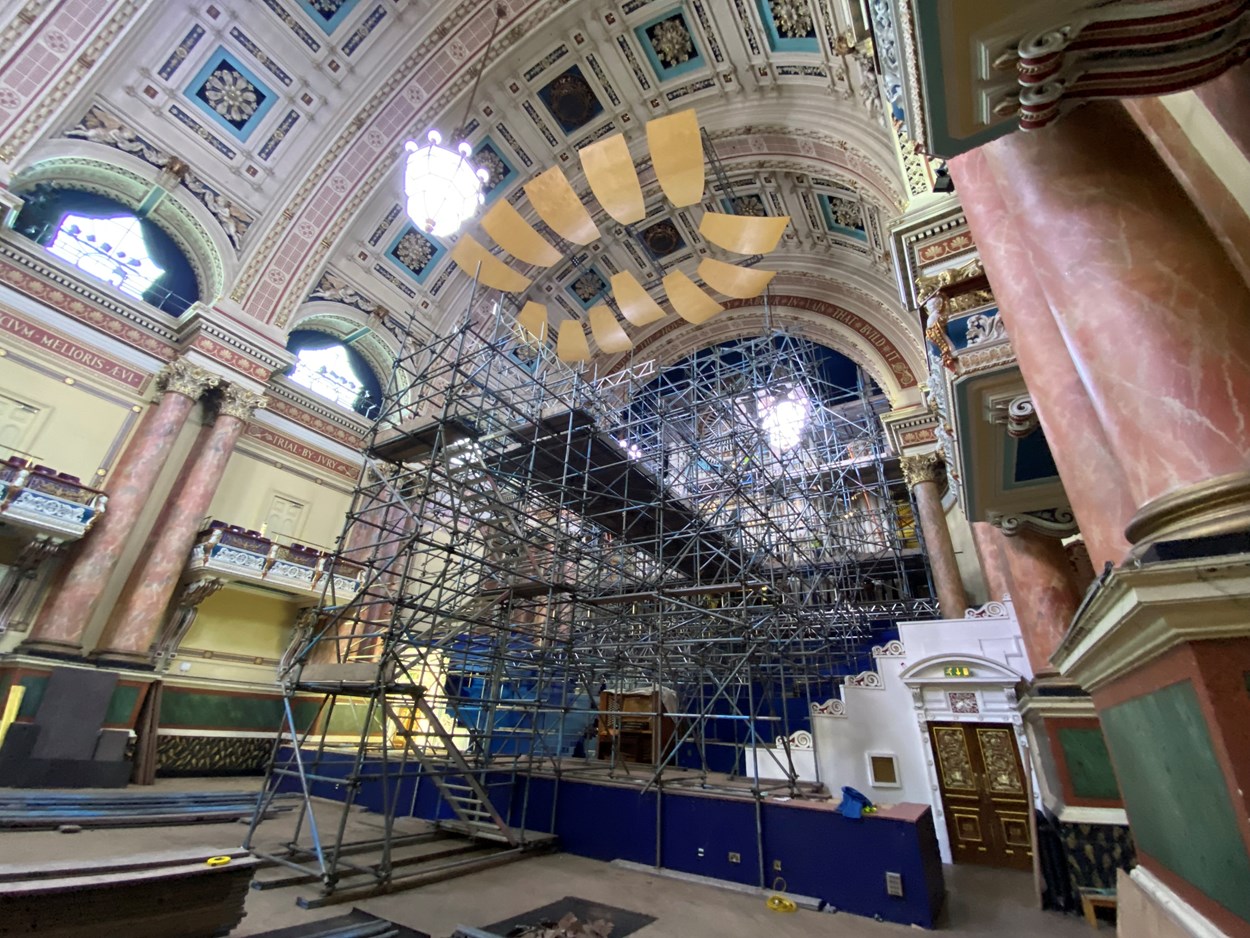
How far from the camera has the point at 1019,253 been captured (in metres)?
2.65

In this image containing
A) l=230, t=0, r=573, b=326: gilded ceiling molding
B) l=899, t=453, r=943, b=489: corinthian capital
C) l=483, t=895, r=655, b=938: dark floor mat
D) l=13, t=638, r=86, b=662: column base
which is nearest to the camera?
l=483, t=895, r=655, b=938: dark floor mat

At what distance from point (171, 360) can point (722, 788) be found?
36.3 feet

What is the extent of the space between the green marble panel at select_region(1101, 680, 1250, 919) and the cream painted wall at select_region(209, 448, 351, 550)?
12.3 m

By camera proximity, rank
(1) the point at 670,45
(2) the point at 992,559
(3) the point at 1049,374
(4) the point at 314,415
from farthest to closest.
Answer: (4) the point at 314,415 → (1) the point at 670,45 → (2) the point at 992,559 → (3) the point at 1049,374

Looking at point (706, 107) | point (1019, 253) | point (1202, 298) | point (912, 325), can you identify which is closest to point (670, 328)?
point (706, 107)

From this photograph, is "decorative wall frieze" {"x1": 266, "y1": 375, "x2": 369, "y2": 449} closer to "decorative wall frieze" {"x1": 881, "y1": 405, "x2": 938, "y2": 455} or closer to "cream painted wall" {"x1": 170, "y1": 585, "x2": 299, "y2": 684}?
"cream painted wall" {"x1": 170, "y1": 585, "x2": 299, "y2": 684}

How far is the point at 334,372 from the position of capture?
12.6 m

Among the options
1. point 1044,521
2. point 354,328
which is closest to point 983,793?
point 1044,521

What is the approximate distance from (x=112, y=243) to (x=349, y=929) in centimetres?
1163

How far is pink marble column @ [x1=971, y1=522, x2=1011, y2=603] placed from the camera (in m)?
7.34

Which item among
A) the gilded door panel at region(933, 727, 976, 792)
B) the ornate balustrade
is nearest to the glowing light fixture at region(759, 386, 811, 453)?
the gilded door panel at region(933, 727, 976, 792)

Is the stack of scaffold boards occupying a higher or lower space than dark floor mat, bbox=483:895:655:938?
higher

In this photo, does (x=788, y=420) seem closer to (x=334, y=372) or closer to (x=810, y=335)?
(x=810, y=335)

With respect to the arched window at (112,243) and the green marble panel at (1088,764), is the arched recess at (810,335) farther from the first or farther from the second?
the arched window at (112,243)
